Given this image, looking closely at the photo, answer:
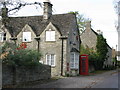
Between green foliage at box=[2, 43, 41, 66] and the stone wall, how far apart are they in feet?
1.50

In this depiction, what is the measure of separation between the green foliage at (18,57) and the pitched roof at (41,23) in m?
11.2

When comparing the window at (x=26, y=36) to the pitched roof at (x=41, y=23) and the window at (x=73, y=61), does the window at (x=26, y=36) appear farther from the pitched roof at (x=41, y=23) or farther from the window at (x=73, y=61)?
the window at (x=73, y=61)

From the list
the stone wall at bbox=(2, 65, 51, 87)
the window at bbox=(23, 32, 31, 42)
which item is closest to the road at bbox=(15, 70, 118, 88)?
the stone wall at bbox=(2, 65, 51, 87)

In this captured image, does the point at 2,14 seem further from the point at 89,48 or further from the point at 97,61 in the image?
the point at 89,48

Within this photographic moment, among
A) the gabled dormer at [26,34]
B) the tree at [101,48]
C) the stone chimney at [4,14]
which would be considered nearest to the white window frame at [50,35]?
the gabled dormer at [26,34]

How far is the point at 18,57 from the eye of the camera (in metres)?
16.3

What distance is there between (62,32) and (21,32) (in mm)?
5731

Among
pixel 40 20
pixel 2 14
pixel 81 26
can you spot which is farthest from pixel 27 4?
pixel 81 26

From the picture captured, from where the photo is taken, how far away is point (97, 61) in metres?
43.5

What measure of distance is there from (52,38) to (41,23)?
138 inches

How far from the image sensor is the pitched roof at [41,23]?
29050mm

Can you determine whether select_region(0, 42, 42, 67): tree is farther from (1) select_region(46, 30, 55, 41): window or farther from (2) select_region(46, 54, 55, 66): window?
(1) select_region(46, 30, 55, 41): window

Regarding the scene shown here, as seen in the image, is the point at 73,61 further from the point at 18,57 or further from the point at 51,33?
the point at 18,57

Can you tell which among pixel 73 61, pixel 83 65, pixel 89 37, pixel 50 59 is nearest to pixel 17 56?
pixel 50 59
